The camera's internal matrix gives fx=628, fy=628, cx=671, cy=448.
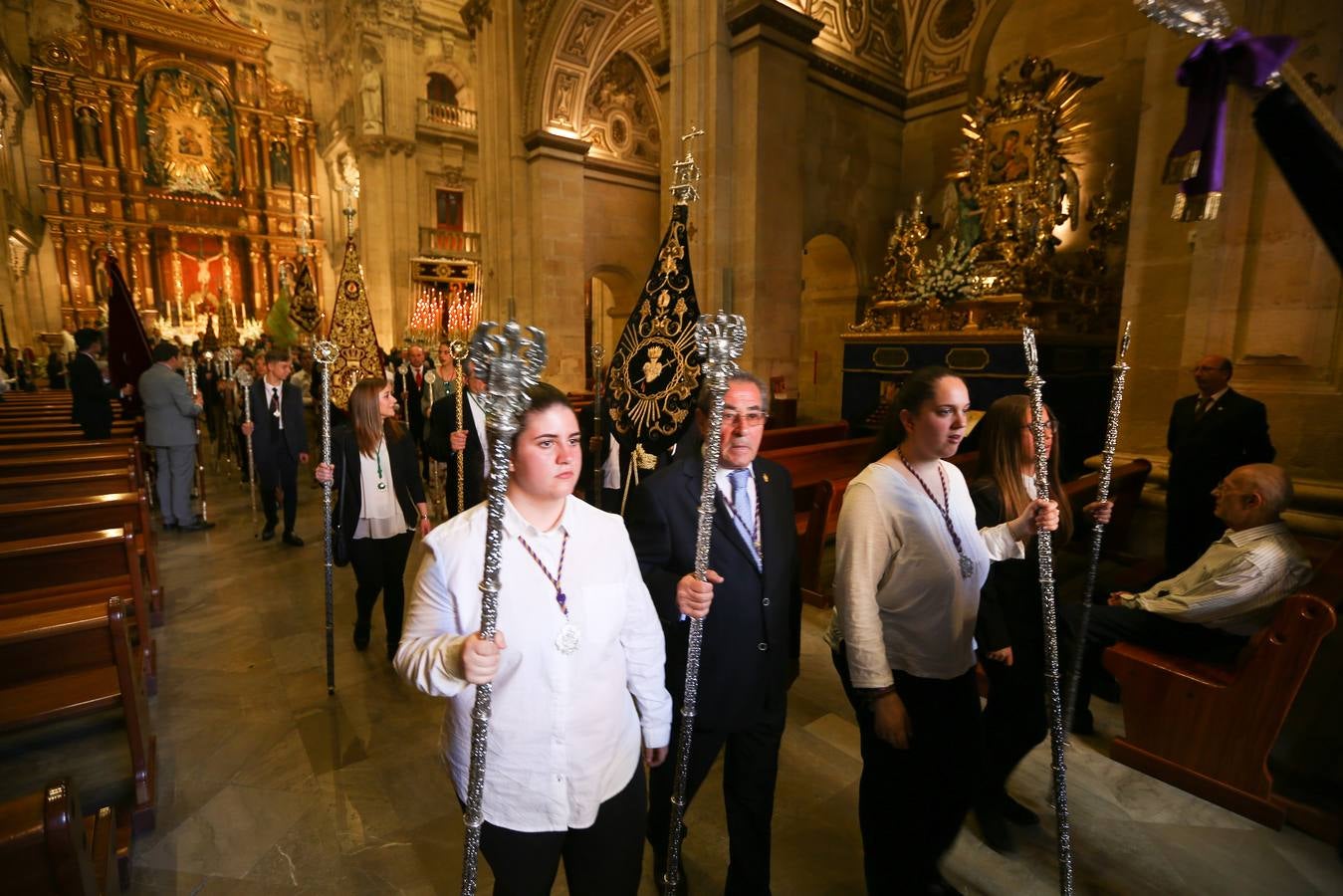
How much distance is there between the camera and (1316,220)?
1.20 m

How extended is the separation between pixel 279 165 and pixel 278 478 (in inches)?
889

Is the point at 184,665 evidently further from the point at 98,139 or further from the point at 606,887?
the point at 98,139

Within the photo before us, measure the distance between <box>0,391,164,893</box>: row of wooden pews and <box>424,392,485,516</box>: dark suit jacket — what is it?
168 cm

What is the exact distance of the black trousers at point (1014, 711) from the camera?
95.2 inches

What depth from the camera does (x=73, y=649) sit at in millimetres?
2361

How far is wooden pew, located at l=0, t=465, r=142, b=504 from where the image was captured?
13.9 ft

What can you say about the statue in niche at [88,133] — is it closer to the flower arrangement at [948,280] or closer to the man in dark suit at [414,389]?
the man in dark suit at [414,389]

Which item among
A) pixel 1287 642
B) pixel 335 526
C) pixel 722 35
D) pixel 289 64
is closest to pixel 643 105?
pixel 722 35

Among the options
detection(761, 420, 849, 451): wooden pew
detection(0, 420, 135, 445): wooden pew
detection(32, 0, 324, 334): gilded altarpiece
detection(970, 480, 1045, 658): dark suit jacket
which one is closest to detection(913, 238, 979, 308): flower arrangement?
detection(761, 420, 849, 451): wooden pew

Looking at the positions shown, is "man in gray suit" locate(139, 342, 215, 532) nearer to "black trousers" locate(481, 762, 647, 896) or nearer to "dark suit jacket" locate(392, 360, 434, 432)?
"dark suit jacket" locate(392, 360, 434, 432)

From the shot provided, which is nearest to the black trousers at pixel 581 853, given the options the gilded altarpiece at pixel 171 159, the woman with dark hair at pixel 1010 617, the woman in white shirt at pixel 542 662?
the woman in white shirt at pixel 542 662

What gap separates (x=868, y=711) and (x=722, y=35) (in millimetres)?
7921

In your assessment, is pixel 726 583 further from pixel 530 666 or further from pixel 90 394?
pixel 90 394

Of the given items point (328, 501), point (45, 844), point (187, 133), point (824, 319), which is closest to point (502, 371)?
point (45, 844)
